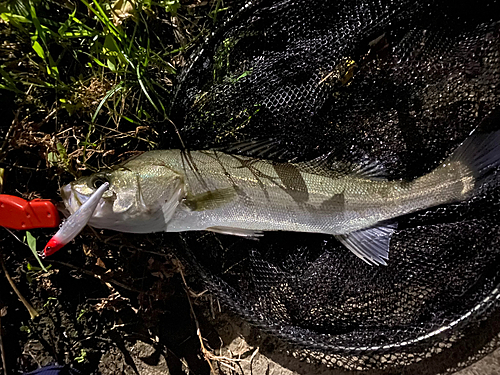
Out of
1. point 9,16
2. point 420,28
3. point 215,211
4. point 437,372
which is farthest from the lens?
A: point 437,372

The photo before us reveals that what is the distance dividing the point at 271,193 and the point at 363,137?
0.70m

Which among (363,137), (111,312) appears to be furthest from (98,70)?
(363,137)

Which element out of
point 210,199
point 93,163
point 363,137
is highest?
point 93,163

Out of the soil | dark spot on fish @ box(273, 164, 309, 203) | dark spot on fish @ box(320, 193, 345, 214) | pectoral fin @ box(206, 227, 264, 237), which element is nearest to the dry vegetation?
the soil

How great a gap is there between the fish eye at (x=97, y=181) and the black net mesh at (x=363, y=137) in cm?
43

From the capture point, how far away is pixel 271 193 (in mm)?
2061

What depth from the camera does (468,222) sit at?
228 cm

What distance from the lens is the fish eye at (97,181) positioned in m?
1.89

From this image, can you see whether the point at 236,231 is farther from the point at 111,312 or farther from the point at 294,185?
the point at 111,312

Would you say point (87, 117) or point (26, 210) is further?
point (87, 117)

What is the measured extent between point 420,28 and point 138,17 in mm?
1620

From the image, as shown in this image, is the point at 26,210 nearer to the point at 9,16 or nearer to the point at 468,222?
the point at 9,16

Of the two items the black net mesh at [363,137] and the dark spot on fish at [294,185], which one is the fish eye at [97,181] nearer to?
the black net mesh at [363,137]

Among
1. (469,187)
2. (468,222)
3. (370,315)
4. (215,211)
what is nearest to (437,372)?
(370,315)
